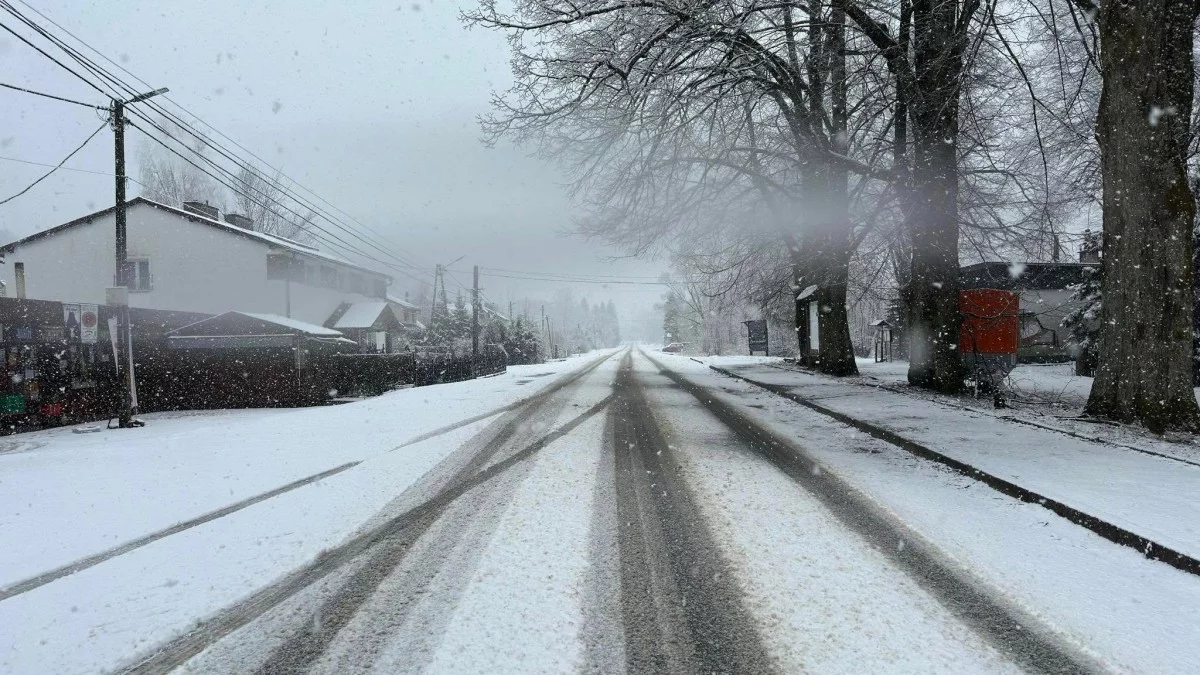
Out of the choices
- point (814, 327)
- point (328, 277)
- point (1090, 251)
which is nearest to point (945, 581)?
point (814, 327)

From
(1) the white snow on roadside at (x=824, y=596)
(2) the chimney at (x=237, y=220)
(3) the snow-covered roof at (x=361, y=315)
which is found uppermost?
(2) the chimney at (x=237, y=220)

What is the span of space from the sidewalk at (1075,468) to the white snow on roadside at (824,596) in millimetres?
1704

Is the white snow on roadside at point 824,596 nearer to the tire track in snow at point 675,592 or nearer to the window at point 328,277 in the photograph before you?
the tire track in snow at point 675,592

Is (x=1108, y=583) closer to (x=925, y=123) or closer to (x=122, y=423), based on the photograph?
(x=925, y=123)

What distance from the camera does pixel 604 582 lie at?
3.19 meters

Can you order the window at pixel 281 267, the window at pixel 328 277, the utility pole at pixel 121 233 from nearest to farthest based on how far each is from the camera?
the utility pole at pixel 121 233 < the window at pixel 281 267 < the window at pixel 328 277

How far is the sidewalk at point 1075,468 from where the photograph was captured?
12.6 ft

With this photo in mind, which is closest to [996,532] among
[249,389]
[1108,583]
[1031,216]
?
[1108,583]

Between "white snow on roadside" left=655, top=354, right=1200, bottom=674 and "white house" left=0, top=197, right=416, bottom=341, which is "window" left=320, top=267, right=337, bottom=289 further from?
"white snow on roadside" left=655, top=354, right=1200, bottom=674

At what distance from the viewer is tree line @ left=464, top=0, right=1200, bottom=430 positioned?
22.2ft

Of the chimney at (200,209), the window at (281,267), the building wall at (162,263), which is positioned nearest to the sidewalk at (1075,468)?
the window at (281,267)

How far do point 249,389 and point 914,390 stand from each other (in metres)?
18.7

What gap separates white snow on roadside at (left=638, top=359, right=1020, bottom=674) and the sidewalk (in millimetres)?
1704

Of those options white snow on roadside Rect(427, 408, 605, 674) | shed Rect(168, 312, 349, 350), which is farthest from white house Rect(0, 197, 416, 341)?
white snow on roadside Rect(427, 408, 605, 674)
